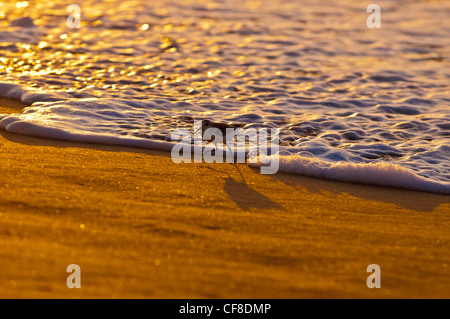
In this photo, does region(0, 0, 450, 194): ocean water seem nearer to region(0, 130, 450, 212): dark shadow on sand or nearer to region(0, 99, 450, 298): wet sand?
region(0, 130, 450, 212): dark shadow on sand

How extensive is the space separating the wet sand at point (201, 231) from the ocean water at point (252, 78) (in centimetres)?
42

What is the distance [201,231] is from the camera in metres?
2.90

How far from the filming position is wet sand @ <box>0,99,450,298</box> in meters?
2.46

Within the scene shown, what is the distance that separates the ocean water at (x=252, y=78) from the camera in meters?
4.29

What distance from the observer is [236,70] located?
6395 mm

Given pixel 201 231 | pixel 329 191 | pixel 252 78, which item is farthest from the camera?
pixel 252 78

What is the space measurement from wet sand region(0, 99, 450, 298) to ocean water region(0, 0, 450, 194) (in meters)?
0.42

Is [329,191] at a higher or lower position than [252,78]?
lower

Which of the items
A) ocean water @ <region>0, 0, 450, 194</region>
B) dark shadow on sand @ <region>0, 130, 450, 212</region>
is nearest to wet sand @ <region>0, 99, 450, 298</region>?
dark shadow on sand @ <region>0, 130, 450, 212</region>

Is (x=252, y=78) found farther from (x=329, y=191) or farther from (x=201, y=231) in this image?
(x=201, y=231)

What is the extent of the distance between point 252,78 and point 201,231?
11.4 ft

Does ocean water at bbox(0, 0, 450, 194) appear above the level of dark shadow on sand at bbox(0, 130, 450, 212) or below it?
above

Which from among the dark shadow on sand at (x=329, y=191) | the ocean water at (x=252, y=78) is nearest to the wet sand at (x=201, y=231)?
the dark shadow on sand at (x=329, y=191)

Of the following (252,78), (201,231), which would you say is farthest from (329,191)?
(252,78)
